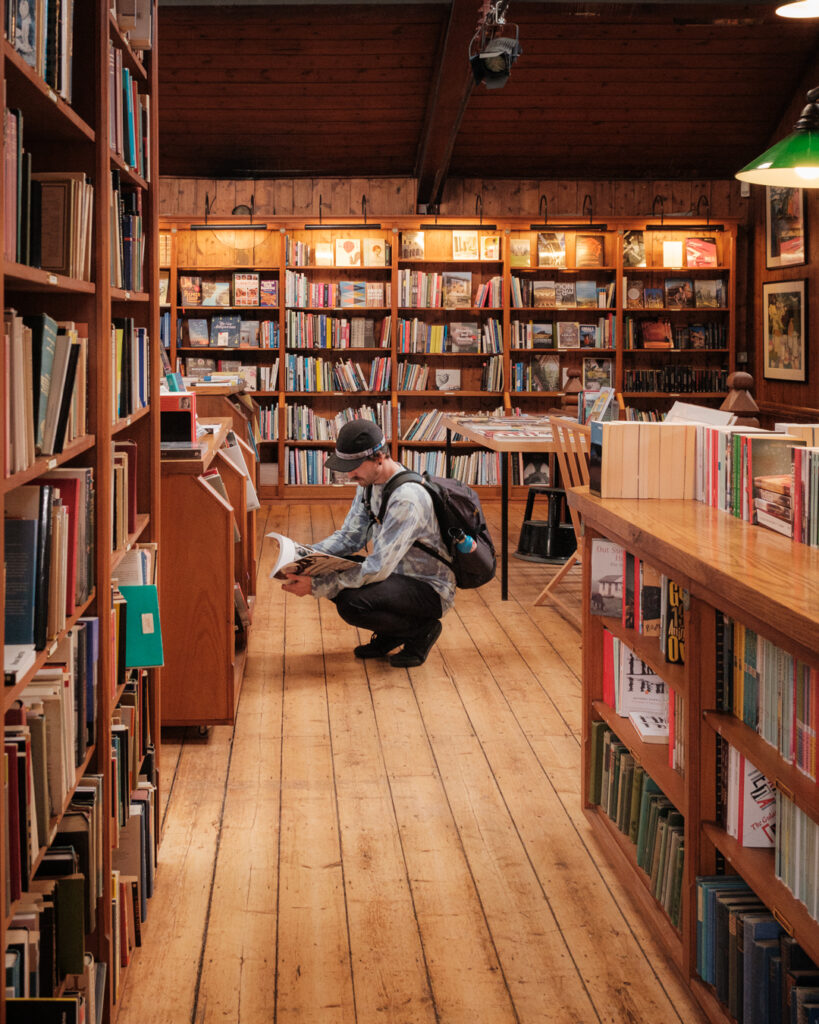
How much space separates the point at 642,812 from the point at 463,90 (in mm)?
6000

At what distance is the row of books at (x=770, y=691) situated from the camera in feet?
6.12

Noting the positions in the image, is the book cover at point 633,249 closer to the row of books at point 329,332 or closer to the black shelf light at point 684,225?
the black shelf light at point 684,225

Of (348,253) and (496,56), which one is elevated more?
(496,56)

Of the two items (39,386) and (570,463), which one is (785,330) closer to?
(570,463)

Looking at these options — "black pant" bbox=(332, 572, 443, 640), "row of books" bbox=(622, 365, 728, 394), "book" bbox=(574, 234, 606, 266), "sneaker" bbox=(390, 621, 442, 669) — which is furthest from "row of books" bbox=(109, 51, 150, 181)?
"row of books" bbox=(622, 365, 728, 394)

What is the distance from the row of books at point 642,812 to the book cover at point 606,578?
35 cm

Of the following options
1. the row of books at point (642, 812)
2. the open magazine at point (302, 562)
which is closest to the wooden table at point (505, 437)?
the open magazine at point (302, 562)

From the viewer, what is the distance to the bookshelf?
1.84 metres

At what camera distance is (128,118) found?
2586mm

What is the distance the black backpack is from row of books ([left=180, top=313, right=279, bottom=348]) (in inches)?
194

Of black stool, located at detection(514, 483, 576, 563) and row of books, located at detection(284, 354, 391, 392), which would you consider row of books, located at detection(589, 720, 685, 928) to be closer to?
black stool, located at detection(514, 483, 576, 563)

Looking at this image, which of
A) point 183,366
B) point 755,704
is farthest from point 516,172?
point 755,704

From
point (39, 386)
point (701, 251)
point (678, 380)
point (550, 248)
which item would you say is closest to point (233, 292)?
point (550, 248)

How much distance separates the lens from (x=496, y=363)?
30.6 ft
